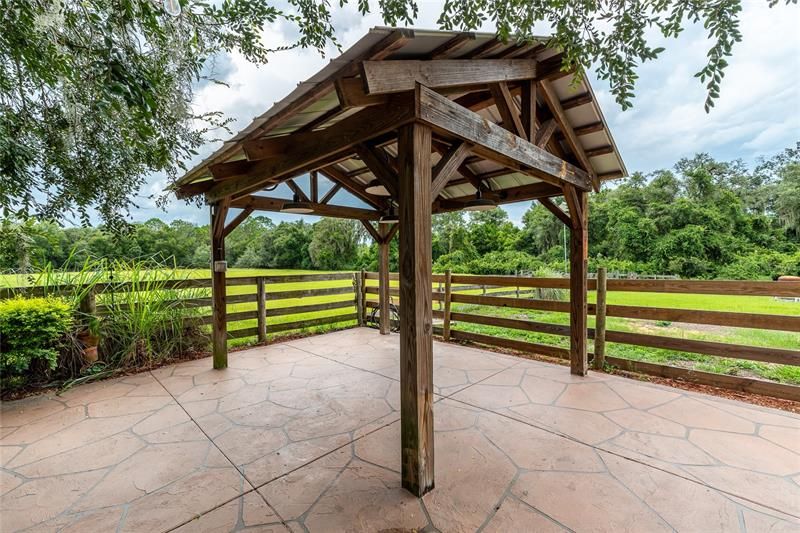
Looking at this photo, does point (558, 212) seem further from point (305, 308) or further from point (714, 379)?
point (305, 308)

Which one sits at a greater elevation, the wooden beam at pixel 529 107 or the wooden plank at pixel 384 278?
the wooden beam at pixel 529 107

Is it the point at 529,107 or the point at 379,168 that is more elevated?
the point at 529,107

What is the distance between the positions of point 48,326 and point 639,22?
555 cm

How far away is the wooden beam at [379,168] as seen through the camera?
2.12 metres

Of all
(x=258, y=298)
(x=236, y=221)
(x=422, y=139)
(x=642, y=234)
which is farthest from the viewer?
(x=642, y=234)

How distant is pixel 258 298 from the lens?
17.5ft

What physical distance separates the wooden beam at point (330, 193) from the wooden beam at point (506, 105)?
2.89 meters

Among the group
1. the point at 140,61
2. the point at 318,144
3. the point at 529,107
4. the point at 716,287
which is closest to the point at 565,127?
the point at 529,107

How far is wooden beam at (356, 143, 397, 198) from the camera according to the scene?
2.12 m

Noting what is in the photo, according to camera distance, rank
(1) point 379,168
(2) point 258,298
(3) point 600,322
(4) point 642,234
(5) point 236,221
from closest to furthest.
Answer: (1) point 379,168, (3) point 600,322, (5) point 236,221, (2) point 258,298, (4) point 642,234

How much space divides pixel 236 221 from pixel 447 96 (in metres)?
3.09

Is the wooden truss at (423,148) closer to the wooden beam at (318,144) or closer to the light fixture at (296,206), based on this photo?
the wooden beam at (318,144)

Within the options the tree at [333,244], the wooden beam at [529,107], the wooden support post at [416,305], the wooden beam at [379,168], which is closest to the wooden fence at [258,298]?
the wooden beam at [379,168]

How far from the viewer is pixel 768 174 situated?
23.5m
